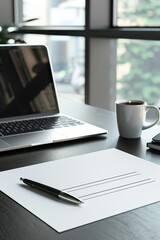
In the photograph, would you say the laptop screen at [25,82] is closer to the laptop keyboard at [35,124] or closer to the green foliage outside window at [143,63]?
the laptop keyboard at [35,124]

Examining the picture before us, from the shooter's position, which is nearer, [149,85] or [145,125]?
[145,125]

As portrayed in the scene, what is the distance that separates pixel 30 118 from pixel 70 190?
460 mm

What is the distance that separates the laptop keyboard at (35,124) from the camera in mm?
1049

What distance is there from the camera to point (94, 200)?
0.70 m

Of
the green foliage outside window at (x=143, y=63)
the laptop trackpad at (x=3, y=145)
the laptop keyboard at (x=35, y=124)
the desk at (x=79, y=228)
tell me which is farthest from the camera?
the green foliage outside window at (x=143, y=63)

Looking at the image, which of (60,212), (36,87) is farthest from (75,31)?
(60,212)

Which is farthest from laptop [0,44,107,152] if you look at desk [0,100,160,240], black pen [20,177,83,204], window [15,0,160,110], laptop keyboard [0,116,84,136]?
window [15,0,160,110]

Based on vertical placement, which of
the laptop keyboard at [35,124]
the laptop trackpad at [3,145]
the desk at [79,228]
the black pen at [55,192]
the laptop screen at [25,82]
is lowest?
the desk at [79,228]

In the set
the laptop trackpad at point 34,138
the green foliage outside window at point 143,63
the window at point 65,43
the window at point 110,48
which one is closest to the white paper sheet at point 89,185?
the laptop trackpad at point 34,138

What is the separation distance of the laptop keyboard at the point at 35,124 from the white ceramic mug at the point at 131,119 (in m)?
0.13

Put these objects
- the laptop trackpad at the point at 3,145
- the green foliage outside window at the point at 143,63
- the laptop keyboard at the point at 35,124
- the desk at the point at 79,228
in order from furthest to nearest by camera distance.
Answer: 1. the green foliage outside window at the point at 143,63
2. the laptop keyboard at the point at 35,124
3. the laptop trackpad at the point at 3,145
4. the desk at the point at 79,228

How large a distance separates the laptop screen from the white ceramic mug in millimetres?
238

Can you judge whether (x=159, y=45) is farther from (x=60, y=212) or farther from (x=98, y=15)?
(x=60, y=212)

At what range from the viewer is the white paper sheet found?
0.66 m
